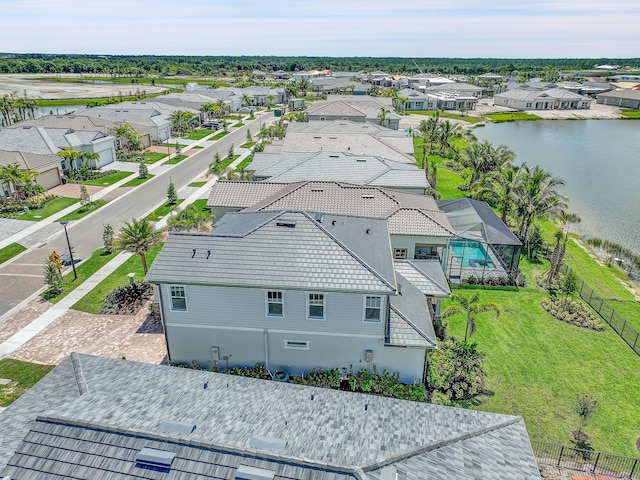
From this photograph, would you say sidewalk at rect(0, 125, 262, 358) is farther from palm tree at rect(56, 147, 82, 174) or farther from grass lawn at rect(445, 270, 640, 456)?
palm tree at rect(56, 147, 82, 174)

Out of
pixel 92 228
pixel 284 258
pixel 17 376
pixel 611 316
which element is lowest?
pixel 611 316

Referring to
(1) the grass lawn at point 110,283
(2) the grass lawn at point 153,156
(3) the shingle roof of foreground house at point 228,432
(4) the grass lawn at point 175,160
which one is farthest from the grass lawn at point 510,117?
(3) the shingle roof of foreground house at point 228,432

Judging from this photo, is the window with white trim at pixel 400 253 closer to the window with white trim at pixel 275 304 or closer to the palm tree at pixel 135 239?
the window with white trim at pixel 275 304

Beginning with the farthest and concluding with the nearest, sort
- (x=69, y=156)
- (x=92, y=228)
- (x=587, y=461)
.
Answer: (x=69, y=156)
(x=92, y=228)
(x=587, y=461)

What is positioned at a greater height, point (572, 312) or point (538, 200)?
point (538, 200)

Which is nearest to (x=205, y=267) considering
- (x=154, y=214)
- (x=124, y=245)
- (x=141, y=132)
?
(x=124, y=245)

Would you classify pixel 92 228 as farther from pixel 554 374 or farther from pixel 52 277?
pixel 554 374

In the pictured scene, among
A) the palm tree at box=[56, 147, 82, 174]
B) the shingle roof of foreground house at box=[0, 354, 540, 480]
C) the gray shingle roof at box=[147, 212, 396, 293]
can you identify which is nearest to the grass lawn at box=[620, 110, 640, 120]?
the gray shingle roof at box=[147, 212, 396, 293]

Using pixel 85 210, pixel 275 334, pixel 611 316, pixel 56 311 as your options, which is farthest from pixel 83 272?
pixel 611 316

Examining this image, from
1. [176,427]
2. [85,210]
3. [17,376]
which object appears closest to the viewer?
[176,427]
